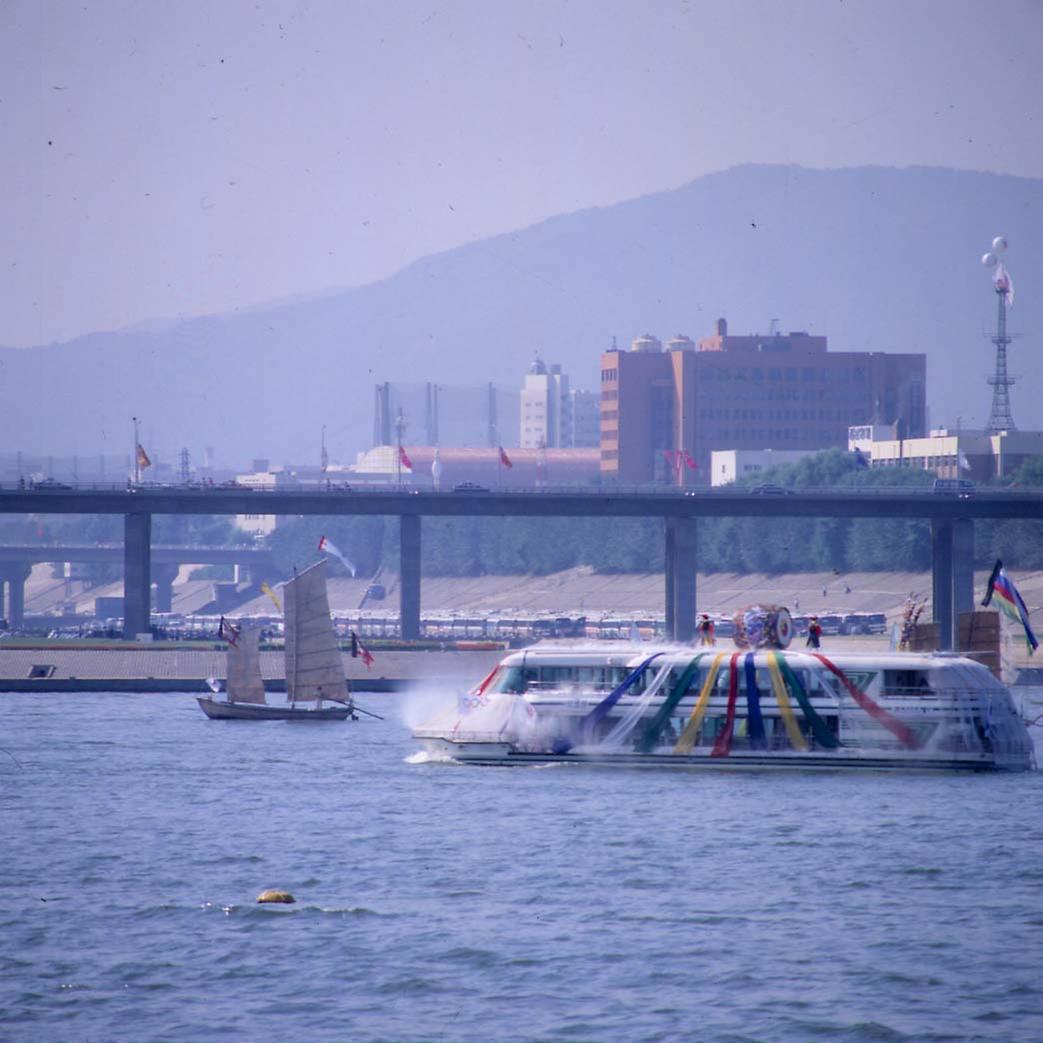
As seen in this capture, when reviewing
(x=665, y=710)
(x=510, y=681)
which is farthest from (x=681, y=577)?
(x=665, y=710)

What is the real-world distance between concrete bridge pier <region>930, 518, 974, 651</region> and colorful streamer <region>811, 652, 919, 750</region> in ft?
289

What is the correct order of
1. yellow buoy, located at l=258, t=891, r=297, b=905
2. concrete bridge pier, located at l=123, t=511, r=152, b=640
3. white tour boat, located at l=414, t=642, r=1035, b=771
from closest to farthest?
yellow buoy, located at l=258, t=891, r=297, b=905, white tour boat, located at l=414, t=642, r=1035, b=771, concrete bridge pier, located at l=123, t=511, r=152, b=640

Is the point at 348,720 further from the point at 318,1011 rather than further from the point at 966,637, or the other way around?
the point at 318,1011

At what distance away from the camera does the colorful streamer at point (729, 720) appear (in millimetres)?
71188

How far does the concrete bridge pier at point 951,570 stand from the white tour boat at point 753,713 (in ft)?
288

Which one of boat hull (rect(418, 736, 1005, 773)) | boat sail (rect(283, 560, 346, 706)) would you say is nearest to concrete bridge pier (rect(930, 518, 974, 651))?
boat sail (rect(283, 560, 346, 706))

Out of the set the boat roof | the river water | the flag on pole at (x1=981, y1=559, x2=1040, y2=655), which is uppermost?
the flag on pole at (x1=981, y1=559, x2=1040, y2=655)

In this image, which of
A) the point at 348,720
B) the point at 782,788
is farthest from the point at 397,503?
the point at 782,788

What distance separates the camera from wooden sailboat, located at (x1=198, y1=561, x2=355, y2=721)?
98.9 m

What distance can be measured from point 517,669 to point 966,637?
26285 mm

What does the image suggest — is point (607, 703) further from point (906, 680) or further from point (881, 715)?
point (906, 680)

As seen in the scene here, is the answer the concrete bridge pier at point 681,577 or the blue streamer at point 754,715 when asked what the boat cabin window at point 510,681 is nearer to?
the blue streamer at point 754,715

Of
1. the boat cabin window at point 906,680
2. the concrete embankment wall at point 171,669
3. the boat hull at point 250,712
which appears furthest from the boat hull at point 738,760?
the concrete embankment wall at point 171,669

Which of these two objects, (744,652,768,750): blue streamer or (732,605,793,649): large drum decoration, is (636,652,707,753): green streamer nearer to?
(744,652,768,750): blue streamer
